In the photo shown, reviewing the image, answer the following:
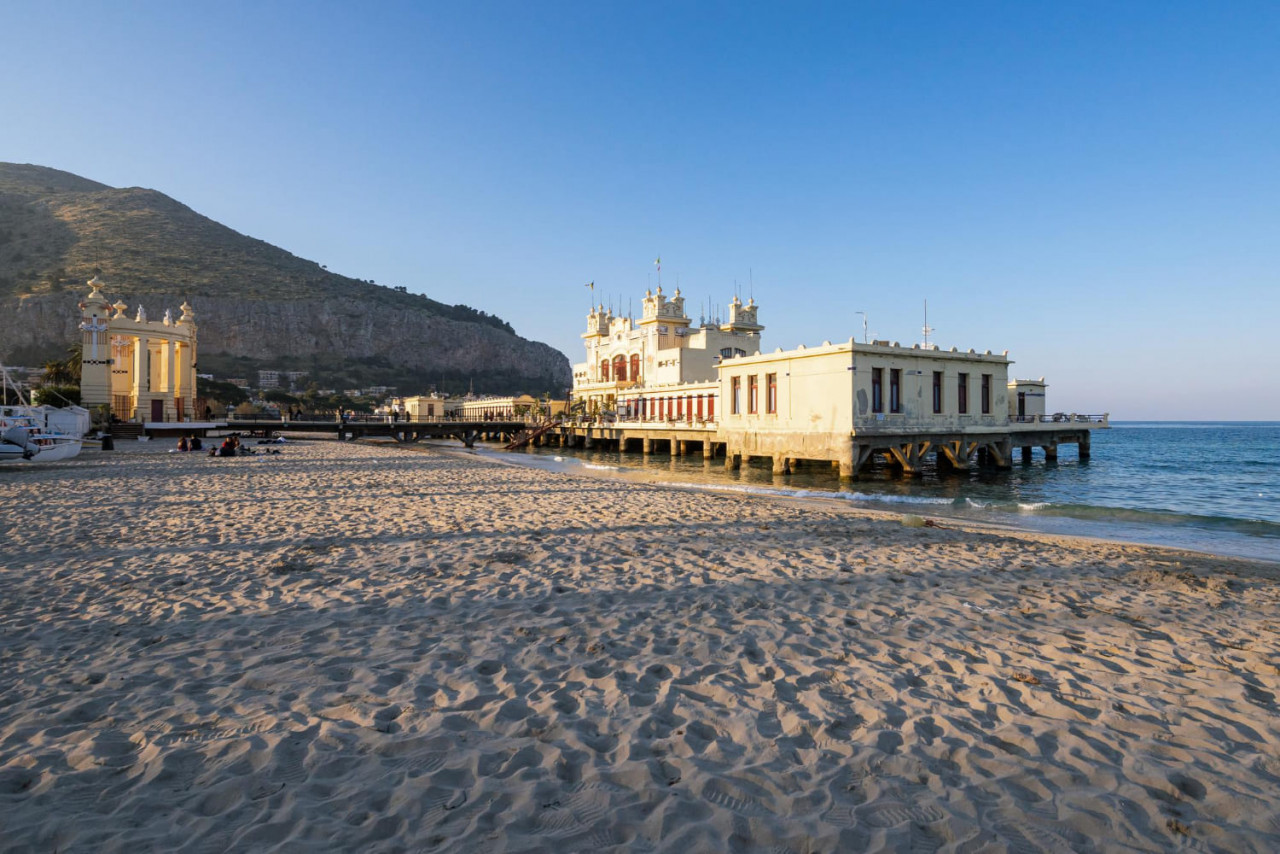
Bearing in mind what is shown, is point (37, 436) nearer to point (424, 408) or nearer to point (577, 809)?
point (577, 809)

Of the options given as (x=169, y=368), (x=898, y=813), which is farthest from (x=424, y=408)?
(x=898, y=813)

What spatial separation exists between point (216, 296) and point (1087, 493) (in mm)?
129790

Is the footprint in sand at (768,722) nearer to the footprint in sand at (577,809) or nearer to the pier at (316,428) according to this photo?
the footprint in sand at (577,809)

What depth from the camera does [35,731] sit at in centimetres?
392

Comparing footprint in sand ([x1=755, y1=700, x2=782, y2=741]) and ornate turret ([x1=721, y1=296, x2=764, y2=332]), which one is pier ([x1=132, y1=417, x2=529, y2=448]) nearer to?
A: ornate turret ([x1=721, y1=296, x2=764, y2=332])

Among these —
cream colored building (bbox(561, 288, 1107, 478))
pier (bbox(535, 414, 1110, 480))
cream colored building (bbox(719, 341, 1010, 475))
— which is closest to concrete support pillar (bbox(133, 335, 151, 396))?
pier (bbox(535, 414, 1110, 480))

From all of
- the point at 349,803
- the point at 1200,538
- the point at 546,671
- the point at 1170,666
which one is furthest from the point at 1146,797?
the point at 1200,538

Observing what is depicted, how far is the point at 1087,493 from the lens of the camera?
2588 cm

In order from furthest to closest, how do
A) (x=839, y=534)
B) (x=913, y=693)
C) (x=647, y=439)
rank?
(x=647, y=439), (x=839, y=534), (x=913, y=693)

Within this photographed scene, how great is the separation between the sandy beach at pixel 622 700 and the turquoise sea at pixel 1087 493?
23.9 ft

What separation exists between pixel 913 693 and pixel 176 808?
4.60 metres

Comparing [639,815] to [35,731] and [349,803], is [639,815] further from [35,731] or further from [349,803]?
[35,731]

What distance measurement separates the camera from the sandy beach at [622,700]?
3.20 meters

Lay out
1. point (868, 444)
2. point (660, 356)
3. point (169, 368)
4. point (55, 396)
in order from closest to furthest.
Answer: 1. point (868, 444)
2. point (55, 396)
3. point (169, 368)
4. point (660, 356)
